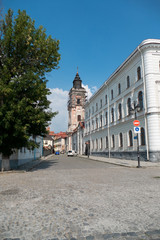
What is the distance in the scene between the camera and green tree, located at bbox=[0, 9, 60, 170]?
465 inches

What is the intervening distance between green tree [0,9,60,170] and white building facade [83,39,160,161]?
9.68 metres

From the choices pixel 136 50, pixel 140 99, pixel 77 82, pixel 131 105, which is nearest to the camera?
pixel 140 99

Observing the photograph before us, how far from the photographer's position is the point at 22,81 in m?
11.8

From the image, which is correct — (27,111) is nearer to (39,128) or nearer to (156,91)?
(39,128)

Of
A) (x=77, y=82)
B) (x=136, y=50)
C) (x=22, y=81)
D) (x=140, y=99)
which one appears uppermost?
(x=77, y=82)

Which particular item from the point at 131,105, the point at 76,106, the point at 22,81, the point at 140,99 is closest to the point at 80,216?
the point at 22,81

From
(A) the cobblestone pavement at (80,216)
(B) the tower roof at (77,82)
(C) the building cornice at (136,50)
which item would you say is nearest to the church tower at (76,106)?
(B) the tower roof at (77,82)

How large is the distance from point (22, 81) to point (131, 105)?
15827 millimetres

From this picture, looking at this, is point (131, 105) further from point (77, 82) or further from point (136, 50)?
point (77, 82)

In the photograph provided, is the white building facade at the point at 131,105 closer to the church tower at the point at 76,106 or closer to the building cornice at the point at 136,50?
the building cornice at the point at 136,50

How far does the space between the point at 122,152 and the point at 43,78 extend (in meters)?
17.1

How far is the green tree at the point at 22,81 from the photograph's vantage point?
11805 mm

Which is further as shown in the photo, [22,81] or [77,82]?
[77,82]

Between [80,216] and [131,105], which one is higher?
[131,105]
